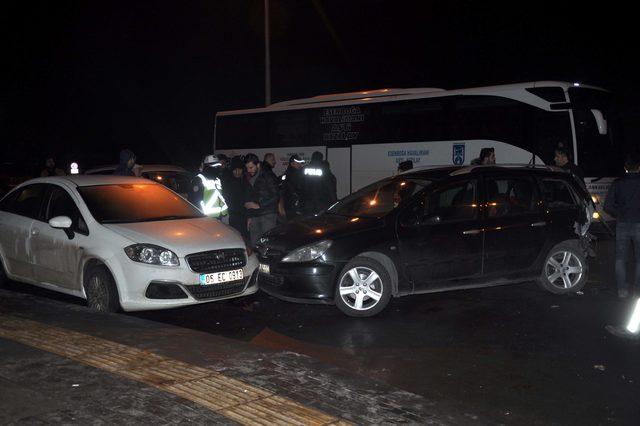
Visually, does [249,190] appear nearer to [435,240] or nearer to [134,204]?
[134,204]

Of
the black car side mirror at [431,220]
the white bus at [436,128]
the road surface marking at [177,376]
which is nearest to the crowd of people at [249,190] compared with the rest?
the black car side mirror at [431,220]

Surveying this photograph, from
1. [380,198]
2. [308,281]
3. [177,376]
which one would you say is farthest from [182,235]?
[177,376]

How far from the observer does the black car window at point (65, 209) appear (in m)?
7.20

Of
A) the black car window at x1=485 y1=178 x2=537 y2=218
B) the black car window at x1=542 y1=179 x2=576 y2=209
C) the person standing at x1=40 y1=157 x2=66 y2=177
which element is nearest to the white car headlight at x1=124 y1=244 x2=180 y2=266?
the black car window at x1=485 y1=178 x2=537 y2=218

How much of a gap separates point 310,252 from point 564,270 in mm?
3304

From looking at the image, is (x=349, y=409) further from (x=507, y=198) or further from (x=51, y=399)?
(x=507, y=198)

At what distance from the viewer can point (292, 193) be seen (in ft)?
35.9

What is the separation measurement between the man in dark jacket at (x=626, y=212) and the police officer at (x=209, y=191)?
528 cm

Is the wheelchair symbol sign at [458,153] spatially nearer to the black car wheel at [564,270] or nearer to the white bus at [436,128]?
the white bus at [436,128]

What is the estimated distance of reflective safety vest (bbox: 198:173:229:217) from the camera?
32.1 ft

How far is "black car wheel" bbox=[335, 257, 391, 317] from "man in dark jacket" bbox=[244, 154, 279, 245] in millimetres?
3009

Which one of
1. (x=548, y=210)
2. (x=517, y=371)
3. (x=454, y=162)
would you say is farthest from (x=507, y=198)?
(x=454, y=162)

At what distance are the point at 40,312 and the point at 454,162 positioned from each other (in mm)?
10776

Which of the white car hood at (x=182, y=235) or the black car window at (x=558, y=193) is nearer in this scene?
the white car hood at (x=182, y=235)
